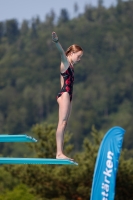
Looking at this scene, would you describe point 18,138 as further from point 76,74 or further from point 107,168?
point 76,74

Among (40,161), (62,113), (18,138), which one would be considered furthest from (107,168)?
(18,138)

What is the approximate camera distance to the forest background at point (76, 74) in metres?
110

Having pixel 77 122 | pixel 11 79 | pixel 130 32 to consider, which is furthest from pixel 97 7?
pixel 77 122

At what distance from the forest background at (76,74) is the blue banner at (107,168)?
68.4m

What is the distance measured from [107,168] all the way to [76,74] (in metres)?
104

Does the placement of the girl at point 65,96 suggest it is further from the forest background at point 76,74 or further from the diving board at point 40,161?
the forest background at point 76,74

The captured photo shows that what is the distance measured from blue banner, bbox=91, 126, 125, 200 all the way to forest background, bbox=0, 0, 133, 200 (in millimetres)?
68363

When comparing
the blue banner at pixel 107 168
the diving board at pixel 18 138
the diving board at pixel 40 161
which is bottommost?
the blue banner at pixel 107 168

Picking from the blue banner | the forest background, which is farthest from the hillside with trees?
the blue banner

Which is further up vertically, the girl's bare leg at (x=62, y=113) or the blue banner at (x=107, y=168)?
the girl's bare leg at (x=62, y=113)

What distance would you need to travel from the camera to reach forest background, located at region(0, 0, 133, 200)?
10962 centimetres

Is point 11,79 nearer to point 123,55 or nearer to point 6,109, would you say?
point 6,109

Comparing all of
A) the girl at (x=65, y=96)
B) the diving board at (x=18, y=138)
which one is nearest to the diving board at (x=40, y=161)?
the diving board at (x=18, y=138)

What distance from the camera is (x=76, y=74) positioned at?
121562mm
